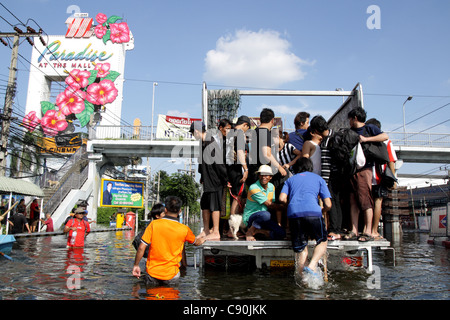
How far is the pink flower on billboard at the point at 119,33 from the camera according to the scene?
4066 centimetres

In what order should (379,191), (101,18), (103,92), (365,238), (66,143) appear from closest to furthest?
(365,238), (379,191), (103,92), (66,143), (101,18)

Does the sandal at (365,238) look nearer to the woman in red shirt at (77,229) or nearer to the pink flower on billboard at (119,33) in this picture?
the woman in red shirt at (77,229)

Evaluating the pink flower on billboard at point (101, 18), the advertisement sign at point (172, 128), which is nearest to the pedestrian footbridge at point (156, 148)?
the advertisement sign at point (172, 128)

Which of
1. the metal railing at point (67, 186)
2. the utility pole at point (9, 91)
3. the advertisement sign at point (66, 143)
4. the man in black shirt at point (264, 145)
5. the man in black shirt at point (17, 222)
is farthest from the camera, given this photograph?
the advertisement sign at point (66, 143)

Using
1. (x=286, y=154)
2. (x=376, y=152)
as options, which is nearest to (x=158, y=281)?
(x=286, y=154)

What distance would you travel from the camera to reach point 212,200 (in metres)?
5.91

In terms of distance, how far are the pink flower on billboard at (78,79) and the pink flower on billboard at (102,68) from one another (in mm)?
1172

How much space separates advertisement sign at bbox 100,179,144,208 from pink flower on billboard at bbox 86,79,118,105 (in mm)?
15771

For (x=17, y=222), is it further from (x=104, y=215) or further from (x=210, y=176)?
(x=104, y=215)

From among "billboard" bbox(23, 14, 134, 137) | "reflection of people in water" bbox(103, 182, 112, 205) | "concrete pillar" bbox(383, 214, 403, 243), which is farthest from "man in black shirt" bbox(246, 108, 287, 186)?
"billboard" bbox(23, 14, 134, 137)

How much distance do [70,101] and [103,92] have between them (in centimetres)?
421

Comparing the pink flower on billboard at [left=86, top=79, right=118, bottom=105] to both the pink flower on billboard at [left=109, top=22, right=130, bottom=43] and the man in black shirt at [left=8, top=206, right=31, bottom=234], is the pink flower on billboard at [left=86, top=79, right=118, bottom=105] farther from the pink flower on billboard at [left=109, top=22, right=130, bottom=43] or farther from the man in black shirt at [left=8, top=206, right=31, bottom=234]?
the man in black shirt at [left=8, top=206, right=31, bottom=234]

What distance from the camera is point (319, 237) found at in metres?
4.75
